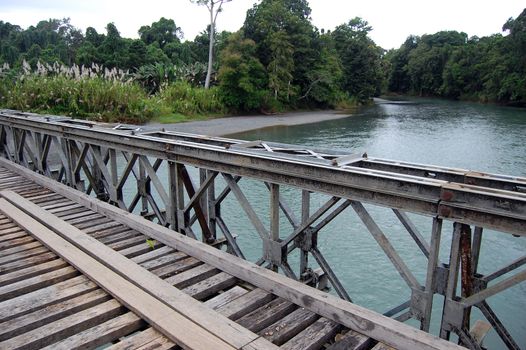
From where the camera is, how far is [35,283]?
3576mm

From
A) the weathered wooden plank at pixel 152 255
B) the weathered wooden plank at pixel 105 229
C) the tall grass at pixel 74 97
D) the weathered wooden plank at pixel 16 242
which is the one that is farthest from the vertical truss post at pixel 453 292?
the tall grass at pixel 74 97

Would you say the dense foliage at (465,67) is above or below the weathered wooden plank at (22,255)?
above

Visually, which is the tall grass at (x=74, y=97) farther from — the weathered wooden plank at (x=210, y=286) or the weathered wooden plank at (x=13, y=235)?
the weathered wooden plank at (x=210, y=286)

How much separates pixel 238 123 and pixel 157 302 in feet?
85.6

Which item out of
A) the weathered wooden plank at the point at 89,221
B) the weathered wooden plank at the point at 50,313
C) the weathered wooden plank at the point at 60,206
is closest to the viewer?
the weathered wooden plank at the point at 50,313

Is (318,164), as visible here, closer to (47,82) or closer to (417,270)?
(417,270)

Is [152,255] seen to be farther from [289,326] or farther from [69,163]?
[69,163]

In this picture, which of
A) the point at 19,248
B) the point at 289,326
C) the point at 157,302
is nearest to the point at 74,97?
the point at 19,248

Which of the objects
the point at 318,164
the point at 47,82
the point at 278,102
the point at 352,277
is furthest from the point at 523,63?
the point at 318,164

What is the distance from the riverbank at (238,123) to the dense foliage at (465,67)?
25.5 meters

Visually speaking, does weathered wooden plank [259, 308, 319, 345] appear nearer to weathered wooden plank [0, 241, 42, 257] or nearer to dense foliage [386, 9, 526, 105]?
weathered wooden plank [0, 241, 42, 257]

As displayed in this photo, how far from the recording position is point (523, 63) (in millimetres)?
49344

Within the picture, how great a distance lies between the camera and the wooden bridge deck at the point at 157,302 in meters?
2.79

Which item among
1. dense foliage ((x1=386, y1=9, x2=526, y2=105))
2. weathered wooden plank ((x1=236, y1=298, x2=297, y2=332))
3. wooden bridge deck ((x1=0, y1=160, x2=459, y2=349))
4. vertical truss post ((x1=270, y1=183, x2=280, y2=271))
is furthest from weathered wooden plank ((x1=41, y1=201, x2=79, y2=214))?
dense foliage ((x1=386, y1=9, x2=526, y2=105))
